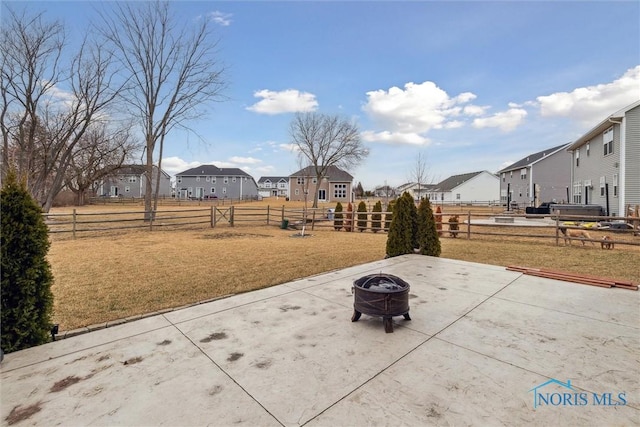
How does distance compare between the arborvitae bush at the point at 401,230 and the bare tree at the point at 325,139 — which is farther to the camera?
the bare tree at the point at 325,139

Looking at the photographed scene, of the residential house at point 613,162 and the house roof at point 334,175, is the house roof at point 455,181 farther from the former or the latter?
the residential house at point 613,162

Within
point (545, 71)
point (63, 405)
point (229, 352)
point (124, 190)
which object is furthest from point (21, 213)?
point (124, 190)

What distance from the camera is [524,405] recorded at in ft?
6.07

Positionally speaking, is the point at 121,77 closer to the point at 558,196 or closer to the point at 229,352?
the point at 229,352

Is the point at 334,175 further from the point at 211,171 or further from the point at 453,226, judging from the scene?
the point at 453,226

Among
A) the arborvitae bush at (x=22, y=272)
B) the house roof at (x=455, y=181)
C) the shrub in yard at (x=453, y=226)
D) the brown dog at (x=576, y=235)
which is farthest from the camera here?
the house roof at (x=455, y=181)

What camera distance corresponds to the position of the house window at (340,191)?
4476 cm

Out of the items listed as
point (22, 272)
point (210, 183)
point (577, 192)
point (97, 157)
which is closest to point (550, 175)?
point (577, 192)

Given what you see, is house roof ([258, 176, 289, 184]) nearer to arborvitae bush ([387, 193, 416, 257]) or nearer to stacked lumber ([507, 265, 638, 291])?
arborvitae bush ([387, 193, 416, 257])

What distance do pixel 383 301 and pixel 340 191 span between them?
139 feet

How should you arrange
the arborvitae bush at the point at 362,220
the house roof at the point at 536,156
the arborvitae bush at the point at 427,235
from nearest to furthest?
the arborvitae bush at the point at 427,235
the arborvitae bush at the point at 362,220
the house roof at the point at 536,156

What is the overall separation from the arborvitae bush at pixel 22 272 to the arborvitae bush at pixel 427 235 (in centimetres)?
699
